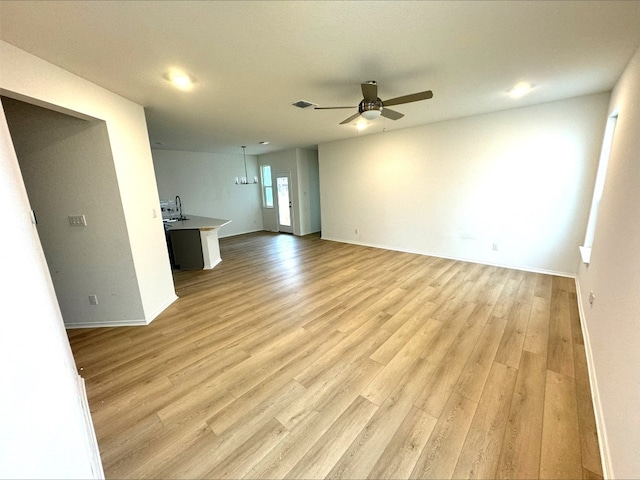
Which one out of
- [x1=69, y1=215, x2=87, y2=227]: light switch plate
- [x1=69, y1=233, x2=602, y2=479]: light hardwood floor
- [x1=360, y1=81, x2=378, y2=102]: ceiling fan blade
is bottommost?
[x1=69, y1=233, x2=602, y2=479]: light hardwood floor

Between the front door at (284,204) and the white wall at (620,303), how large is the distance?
21.7 ft

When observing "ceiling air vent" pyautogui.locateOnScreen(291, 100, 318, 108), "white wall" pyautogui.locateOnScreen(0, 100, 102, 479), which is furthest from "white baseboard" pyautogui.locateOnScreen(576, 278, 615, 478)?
"ceiling air vent" pyautogui.locateOnScreen(291, 100, 318, 108)

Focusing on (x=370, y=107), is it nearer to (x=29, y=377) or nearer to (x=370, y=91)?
(x=370, y=91)

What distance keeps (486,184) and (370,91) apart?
9.75 ft

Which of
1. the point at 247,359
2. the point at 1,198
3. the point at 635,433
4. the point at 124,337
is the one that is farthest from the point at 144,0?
the point at 635,433

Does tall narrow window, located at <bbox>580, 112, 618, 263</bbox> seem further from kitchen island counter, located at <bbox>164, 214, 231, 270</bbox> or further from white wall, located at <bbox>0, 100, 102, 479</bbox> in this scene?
kitchen island counter, located at <bbox>164, 214, 231, 270</bbox>

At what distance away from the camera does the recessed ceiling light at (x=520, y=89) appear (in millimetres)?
2832

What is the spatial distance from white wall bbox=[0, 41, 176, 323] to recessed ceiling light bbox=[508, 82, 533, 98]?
174 inches

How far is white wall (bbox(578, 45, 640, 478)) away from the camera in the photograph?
3.83 ft

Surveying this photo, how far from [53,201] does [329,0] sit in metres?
3.21

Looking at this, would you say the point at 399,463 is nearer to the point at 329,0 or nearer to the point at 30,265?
the point at 30,265

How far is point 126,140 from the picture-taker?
278cm

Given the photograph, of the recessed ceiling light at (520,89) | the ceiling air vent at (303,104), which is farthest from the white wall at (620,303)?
the ceiling air vent at (303,104)

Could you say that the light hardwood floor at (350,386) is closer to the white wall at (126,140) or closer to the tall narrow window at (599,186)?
the white wall at (126,140)
